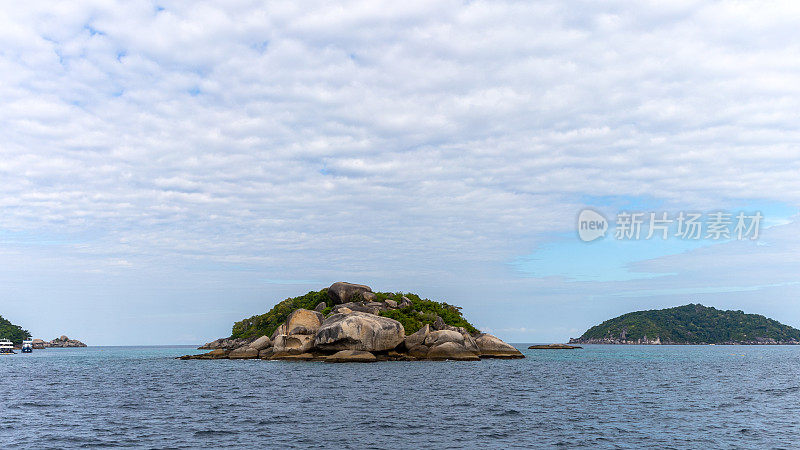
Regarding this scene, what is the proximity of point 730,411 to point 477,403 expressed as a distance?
1458 cm

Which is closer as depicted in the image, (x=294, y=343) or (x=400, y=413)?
(x=400, y=413)

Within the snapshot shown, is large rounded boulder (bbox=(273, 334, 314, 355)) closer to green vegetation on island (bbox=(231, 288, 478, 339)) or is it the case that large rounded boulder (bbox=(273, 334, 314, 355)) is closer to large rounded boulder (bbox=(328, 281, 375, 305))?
green vegetation on island (bbox=(231, 288, 478, 339))

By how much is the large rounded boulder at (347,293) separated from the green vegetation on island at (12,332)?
509ft

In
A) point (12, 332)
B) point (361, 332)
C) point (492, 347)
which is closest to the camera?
point (361, 332)

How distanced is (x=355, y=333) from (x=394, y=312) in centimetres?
1538

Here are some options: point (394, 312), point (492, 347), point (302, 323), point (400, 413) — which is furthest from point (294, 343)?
point (400, 413)

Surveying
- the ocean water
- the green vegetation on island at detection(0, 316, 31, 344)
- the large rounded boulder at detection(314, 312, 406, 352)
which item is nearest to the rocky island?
the large rounded boulder at detection(314, 312, 406, 352)

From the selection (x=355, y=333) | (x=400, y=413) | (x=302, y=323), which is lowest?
(x=400, y=413)

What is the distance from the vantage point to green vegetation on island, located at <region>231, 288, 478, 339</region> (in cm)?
8844

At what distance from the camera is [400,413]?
3102 centimetres

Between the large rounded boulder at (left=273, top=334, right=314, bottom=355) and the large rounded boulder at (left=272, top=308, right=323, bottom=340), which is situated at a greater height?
the large rounded boulder at (left=272, top=308, right=323, bottom=340)

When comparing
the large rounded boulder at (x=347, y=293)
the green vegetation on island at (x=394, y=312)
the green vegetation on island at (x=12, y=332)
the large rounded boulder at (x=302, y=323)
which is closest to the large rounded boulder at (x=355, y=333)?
the large rounded boulder at (x=302, y=323)

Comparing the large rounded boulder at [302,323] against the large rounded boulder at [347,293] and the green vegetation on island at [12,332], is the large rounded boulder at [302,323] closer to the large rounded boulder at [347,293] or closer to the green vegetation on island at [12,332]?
the large rounded boulder at [347,293]

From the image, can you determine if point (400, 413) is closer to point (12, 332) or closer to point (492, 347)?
point (492, 347)
